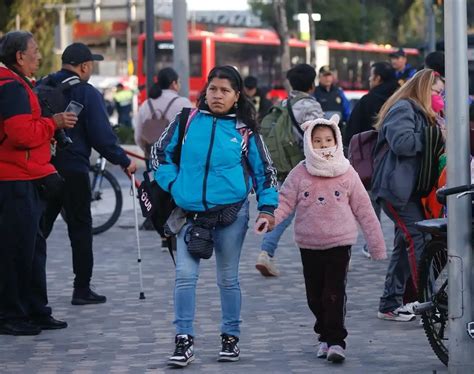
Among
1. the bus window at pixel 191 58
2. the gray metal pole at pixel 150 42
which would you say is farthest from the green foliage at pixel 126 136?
the gray metal pole at pixel 150 42

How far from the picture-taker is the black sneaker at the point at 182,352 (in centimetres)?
759

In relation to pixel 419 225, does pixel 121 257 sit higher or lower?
lower

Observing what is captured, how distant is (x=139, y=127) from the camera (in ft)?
45.0

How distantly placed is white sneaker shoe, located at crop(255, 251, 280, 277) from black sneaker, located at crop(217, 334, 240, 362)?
3.59m

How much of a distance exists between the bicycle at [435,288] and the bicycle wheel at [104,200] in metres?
7.51

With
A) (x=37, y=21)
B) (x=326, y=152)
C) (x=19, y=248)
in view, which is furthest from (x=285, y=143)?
(x=37, y=21)

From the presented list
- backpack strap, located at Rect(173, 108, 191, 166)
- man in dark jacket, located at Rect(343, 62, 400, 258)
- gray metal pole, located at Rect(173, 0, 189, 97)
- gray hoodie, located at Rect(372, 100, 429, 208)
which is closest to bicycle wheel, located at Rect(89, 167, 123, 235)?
gray metal pole, located at Rect(173, 0, 189, 97)

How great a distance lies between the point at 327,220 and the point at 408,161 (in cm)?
120

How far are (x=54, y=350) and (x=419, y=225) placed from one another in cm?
237

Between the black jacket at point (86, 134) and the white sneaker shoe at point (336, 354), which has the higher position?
the black jacket at point (86, 134)

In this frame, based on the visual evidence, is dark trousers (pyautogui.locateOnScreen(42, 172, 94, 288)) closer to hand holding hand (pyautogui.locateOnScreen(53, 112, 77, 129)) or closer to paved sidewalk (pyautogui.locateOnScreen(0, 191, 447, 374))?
paved sidewalk (pyautogui.locateOnScreen(0, 191, 447, 374))

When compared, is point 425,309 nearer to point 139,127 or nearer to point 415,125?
point 415,125

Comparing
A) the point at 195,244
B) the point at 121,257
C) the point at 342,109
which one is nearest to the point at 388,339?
the point at 195,244

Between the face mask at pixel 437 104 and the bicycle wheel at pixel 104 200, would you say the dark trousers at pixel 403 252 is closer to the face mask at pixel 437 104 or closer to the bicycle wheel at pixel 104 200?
the face mask at pixel 437 104
